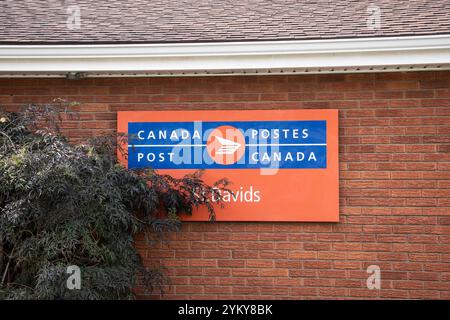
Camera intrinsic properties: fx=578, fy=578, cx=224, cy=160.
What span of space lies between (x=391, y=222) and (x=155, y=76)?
9.89 feet

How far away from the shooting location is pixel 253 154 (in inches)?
245

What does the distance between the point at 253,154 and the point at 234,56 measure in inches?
42.6

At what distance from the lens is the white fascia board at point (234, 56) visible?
566 cm

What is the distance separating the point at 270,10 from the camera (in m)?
7.07

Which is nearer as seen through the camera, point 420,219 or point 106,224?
point 106,224

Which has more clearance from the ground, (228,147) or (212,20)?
(212,20)

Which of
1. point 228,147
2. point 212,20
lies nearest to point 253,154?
point 228,147

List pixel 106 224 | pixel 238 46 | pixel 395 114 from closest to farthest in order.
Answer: pixel 106 224, pixel 238 46, pixel 395 114

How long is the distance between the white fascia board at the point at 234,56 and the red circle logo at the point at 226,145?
68cm

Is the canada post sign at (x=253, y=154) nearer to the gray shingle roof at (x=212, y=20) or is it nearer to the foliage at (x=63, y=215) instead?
the foliage at (x=63, y=215)

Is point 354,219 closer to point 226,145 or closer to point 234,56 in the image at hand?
point 226,145

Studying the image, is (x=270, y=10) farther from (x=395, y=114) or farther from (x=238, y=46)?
(x=395, y=114)

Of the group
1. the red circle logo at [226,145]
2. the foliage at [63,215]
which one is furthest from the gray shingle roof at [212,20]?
the foliage at [63,215]

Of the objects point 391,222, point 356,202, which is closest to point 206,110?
point 356,202
